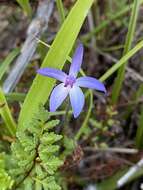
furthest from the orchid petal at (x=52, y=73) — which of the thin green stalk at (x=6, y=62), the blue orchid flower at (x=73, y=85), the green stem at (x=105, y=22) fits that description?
the green stem at (x=105, y=22)

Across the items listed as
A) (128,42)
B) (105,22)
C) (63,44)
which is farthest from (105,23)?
(63,44)

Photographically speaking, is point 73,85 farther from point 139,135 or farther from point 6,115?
point 139,135

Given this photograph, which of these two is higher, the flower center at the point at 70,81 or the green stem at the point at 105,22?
the green stem at the point at 105,22

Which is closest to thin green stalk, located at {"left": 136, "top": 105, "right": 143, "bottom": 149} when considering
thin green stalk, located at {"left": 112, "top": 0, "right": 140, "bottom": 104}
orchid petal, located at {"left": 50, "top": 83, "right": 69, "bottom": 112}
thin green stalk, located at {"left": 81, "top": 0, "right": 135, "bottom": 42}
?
thin green stalk, located at {"left": 112, "top": 0, "right": 140, "bottom": 104}

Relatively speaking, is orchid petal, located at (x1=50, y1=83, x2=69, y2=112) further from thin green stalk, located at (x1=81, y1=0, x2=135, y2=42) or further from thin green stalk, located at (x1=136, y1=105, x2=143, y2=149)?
thin green stalk, located at (x1=81, y1=0, x2=135, y2=42)

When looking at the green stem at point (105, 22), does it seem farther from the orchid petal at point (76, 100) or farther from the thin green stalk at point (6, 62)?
the orchid petal at point (76, 100)
